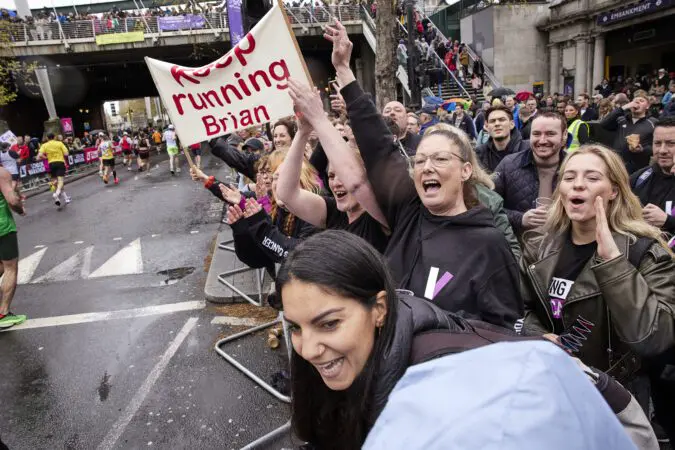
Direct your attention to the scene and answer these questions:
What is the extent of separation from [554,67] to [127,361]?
92.1ft

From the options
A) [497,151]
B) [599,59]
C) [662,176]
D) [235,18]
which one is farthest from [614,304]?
[599,59]

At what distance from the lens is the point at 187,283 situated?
710cm

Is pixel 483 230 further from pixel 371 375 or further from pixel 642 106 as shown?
pixel 642 106

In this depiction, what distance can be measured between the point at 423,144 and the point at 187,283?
18.1 ft

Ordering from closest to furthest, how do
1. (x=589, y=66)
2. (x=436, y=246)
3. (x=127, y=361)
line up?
1. (x=436, y=246)
2. (x=127, y=361)
3. (x=589, y=66)

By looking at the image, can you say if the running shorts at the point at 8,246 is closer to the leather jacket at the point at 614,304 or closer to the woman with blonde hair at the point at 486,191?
the woman with blonde hair at the point at 486,191

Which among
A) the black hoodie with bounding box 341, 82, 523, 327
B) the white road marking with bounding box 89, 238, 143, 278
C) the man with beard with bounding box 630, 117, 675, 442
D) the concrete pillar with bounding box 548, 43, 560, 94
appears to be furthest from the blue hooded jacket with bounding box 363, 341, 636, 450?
the concrete pillar with bounding box 548, 43, 560, 94

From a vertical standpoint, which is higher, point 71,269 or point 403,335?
point 403,335

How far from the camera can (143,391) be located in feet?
14.0

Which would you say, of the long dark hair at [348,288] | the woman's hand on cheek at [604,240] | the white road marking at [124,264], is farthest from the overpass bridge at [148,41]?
the long dark hair at [348,288]

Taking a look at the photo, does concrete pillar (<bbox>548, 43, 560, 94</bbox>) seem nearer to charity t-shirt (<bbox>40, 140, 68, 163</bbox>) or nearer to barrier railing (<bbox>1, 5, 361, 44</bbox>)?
barrier railing (<bbox>1, 5, 361, 44</bbox>)

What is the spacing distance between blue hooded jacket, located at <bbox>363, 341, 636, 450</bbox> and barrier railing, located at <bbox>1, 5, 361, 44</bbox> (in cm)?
3308

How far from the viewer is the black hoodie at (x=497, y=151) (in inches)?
200

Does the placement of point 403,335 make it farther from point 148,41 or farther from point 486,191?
point 148,41
